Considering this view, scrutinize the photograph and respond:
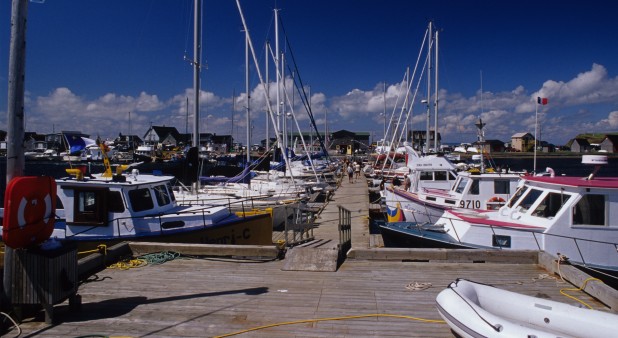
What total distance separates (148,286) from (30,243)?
2.14 metres

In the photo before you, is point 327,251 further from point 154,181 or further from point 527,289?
point 154,181

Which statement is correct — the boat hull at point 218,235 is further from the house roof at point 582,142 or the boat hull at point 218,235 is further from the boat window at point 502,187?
the house roof at point 582,142

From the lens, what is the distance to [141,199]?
12.6m

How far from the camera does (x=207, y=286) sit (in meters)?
7.07

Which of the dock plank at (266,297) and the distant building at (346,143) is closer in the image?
the dock plank at (266,297)

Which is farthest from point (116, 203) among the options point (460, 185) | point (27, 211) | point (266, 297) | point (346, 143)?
point (346, 143)

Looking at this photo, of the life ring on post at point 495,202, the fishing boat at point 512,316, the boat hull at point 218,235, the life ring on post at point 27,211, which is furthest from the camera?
the life ring on post at point 495,202

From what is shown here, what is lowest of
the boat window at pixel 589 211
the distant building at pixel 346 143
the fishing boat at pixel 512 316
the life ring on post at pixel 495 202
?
the fishing boat at pixel 512 316

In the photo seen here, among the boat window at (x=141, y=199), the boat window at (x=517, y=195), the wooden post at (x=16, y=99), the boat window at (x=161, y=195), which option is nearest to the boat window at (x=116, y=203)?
the boat window at (x=141, y=199)

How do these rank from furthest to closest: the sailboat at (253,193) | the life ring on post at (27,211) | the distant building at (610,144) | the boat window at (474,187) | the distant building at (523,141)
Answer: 1. the distant building at (523,141)
2. the distant building at (610,144)
3. the sailboat at (253,193)
4. the boat window at (474,187)
5. the life ring on post at (27,211)

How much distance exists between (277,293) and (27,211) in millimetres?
3503

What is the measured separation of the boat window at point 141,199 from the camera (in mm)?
12328

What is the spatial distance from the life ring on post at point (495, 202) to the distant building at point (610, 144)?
143369mm

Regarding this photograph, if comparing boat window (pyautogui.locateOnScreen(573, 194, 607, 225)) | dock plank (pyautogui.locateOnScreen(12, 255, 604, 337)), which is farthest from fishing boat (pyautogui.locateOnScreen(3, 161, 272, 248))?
boat window (pyautogui.locateOnScreen(573, 194, 607, 225))
